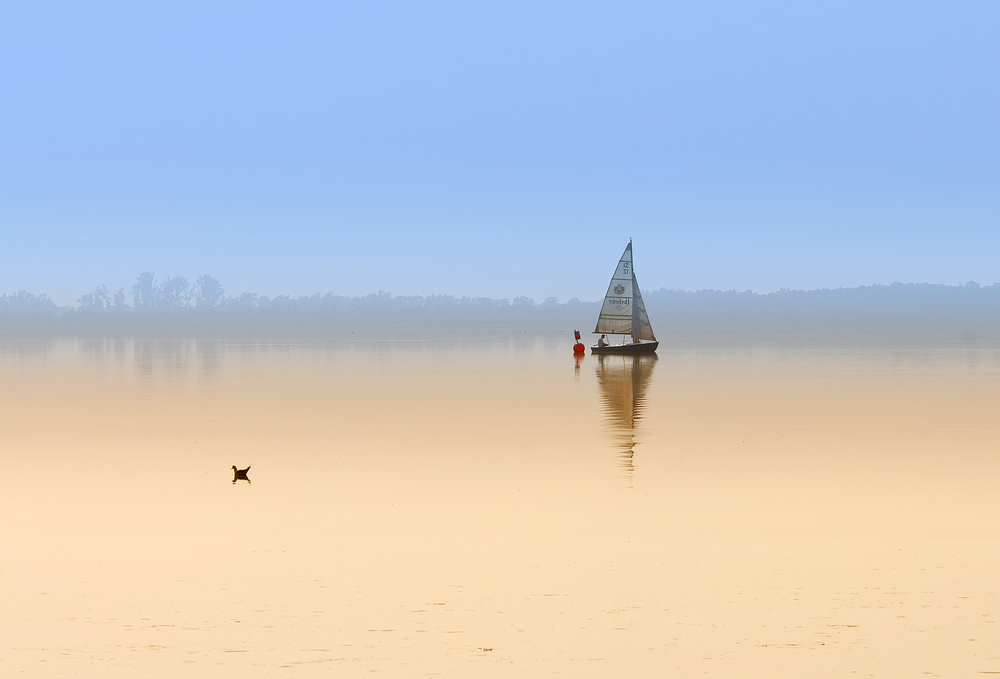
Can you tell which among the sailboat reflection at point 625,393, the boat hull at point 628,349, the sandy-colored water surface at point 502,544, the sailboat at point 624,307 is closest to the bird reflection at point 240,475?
the sandy-colored water surface at point 502,544

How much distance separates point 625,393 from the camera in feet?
204

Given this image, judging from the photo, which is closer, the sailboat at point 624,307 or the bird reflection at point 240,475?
the bird reflection at point 240,475

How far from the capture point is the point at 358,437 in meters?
39.6

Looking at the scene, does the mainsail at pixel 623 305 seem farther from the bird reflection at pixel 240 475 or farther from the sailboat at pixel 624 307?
the bird reflection at pixel 240 475

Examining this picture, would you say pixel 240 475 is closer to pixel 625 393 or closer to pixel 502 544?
pixel 502 544

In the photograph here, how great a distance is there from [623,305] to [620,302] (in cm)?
43

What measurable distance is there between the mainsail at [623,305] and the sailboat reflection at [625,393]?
3.05 metres

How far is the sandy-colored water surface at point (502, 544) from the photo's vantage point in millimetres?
14031

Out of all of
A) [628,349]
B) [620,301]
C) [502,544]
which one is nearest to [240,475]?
[502,544]

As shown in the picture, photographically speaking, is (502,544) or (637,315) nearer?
(502,544)

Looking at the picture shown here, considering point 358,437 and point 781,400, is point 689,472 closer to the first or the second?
point 358,437

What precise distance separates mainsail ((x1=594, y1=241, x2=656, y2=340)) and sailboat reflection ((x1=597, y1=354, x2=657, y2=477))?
305 centimetres

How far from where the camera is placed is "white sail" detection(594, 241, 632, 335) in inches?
4348

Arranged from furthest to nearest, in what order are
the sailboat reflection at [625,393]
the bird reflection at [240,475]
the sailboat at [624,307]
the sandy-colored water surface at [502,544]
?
the sailboat at [624,307] → the sailboat reflection at [625,393] → the bird reflection at [240,475] → the sandy-colored water surface at [502,544]
